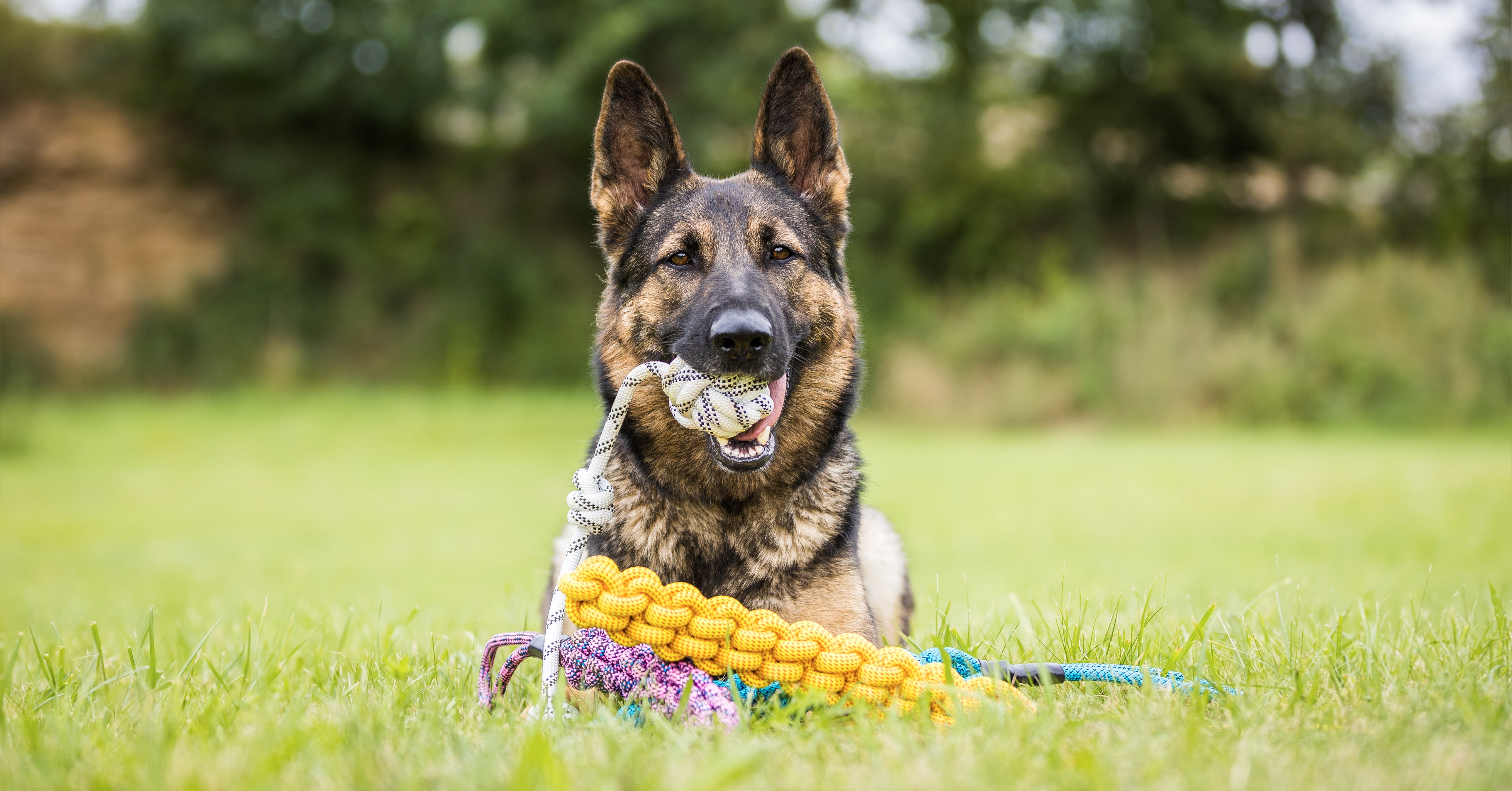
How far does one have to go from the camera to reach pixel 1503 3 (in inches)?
691

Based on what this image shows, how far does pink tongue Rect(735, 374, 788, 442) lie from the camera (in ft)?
10.0

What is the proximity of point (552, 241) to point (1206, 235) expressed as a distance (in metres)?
15.7

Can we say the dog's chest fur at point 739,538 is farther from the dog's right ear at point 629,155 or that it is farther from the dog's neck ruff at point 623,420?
the dog's right ear at point 629,155

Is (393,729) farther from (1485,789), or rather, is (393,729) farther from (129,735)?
(1485,789)

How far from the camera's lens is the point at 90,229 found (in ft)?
70.6

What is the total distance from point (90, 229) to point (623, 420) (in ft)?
78.3

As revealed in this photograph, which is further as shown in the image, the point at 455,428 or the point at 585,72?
the point at 585,72

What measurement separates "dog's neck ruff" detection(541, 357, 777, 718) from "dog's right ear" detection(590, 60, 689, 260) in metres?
0.92

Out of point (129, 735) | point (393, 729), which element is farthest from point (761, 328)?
point (129, 735)

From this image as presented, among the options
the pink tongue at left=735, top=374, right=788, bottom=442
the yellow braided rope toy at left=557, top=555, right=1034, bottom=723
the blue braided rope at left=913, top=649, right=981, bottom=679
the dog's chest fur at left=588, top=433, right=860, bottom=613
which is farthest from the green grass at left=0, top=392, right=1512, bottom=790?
the pink tongue at left=735, top=374, right=788, bottom=442

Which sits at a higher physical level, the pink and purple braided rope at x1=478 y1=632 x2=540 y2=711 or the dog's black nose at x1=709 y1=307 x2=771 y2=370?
the dog's black nose at x1=709 y1=307 x2=771 y2=370

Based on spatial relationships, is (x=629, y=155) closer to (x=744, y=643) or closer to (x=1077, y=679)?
(x=744, y=643)

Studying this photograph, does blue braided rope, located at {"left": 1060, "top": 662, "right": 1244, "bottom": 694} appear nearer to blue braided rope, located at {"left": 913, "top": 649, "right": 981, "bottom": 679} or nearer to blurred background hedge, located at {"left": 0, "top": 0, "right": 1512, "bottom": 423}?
blue braided rope, located at {"left": 913, "top": 649, "right": 981, "bottom": 679}

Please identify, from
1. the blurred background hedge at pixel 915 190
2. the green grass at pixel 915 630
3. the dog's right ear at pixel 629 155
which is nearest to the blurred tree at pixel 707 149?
the blurred background hedge at pixel 915 190
